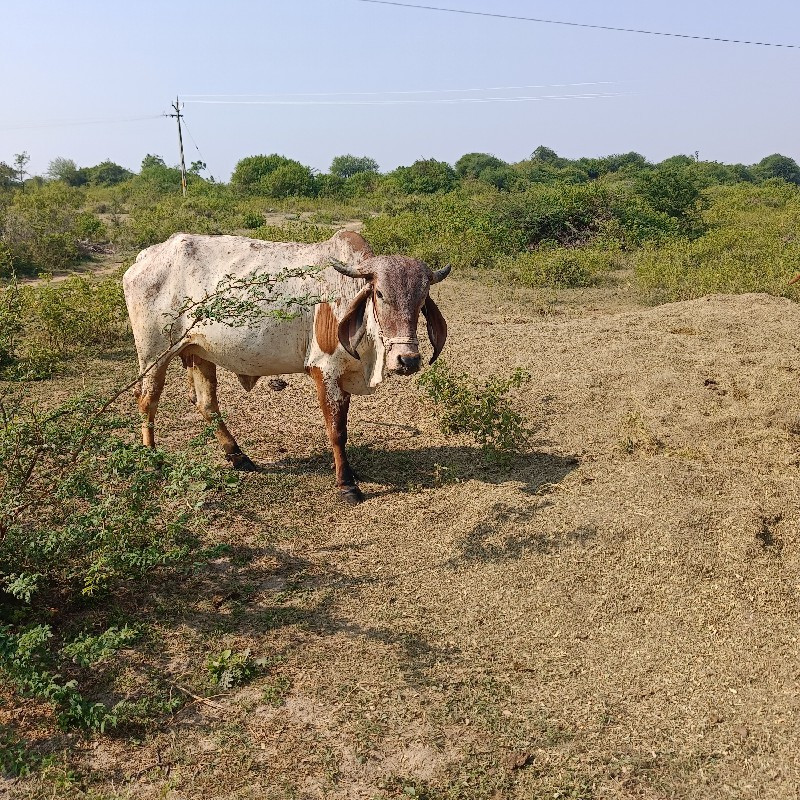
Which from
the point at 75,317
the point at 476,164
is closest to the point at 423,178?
the point at 476,164

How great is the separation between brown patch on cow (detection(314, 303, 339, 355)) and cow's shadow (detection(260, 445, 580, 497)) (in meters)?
1.00

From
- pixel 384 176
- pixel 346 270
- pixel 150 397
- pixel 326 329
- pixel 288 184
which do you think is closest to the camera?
pixel 346 270

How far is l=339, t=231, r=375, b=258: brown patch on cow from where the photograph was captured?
468 centimetres

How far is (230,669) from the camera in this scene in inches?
126

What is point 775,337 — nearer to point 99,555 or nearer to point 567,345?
point 567,345

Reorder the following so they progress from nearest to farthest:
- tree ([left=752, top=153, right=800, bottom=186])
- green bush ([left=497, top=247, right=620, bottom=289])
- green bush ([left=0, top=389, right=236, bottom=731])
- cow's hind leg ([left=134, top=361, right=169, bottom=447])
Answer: green bush ([left=0, top=389, right=236, bottom=731]) → cow's hind leg ([left=134, top=361, right=169, bottom=447]) → green bush ([left=497, top=247, right=620, bottom=289]) → tree ([left=752, top=153, right=800, bottom=186])

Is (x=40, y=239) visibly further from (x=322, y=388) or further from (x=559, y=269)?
(x=322, y=388)

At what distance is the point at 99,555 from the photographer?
345 cm

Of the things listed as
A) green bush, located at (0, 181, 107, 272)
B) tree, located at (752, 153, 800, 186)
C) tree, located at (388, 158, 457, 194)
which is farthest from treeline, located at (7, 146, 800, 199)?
green bush, located at (0, 181, 107, 272)

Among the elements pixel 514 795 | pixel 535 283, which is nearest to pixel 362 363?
pixel 514 795

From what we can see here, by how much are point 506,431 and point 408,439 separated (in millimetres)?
867

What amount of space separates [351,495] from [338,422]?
0.48m

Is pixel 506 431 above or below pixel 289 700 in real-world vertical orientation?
above

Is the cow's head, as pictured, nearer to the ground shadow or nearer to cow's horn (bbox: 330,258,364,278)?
cow's horn (bbox: 330,258,364,278)
